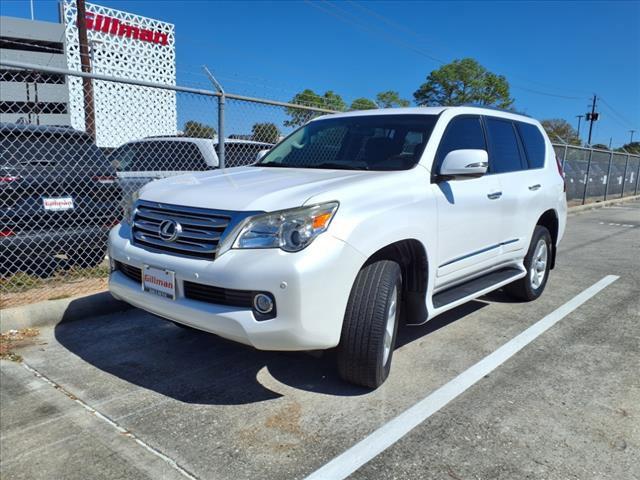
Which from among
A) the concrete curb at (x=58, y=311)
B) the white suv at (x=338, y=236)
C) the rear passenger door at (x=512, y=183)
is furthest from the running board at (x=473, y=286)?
the concrete curb at (x=58, y=311)

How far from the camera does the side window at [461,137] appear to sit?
382 centimetres

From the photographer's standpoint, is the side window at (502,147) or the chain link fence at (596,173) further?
the chain link fence at (596,173)

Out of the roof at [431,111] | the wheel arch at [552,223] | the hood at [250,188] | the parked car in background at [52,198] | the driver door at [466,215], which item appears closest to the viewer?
the hood at [250,188]

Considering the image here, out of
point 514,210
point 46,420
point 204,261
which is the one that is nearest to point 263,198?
point 204,261

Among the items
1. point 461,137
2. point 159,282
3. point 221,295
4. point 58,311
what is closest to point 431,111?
point 461,137

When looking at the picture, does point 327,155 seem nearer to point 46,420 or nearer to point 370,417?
point 370,417

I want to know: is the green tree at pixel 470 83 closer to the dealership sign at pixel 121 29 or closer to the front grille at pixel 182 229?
the dealership sign at pixel 121 29

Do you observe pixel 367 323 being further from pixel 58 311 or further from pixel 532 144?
pixel 532 144

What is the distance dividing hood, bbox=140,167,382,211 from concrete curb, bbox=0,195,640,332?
160cm

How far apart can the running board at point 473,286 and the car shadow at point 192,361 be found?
1.78 feet

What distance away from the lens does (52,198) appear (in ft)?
16.1

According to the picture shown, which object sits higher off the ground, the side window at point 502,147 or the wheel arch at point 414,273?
the side window at point 502,147

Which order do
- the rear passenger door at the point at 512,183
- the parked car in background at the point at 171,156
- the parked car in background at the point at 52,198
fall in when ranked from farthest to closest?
the parked car in background at the point at 171,156 < the parked car in background at the point at 52,198 < the rear passenger door at the point at 512,183

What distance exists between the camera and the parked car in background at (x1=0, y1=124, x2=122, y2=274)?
183 inches
